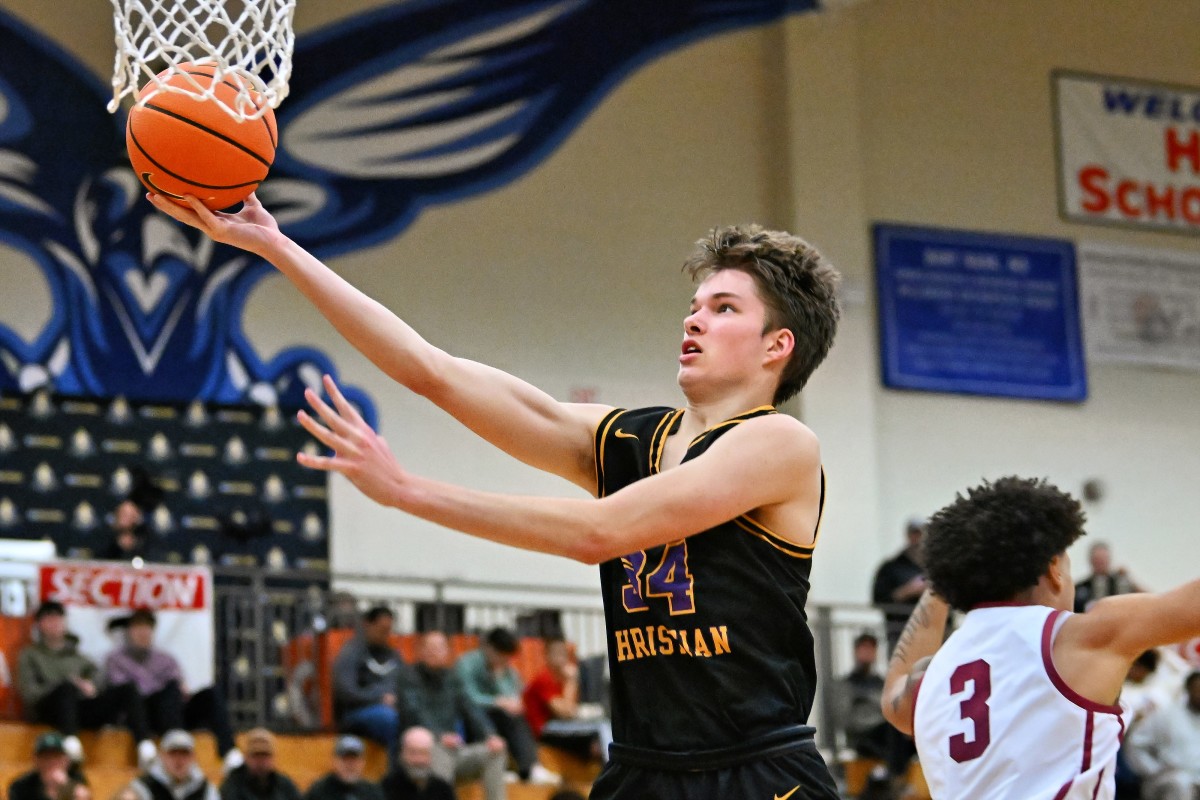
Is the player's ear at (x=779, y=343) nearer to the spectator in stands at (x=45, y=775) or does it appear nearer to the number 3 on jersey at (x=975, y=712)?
the number 3 on jersey at (x=975, y=712)

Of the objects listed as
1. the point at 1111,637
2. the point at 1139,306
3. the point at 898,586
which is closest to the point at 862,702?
the point at 898,586

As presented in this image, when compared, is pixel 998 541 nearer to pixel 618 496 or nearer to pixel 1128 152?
pixel 618 496

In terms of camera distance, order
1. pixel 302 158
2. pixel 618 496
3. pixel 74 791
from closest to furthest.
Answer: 1. pixel 618 496
2. pixel 74 791
3. pixel 302 158

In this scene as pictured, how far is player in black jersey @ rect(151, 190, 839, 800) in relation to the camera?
3824 mm

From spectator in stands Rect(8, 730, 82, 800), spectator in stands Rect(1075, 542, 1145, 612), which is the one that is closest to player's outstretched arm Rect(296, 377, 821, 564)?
spectator in stands Rect(8, 730, 82, 800)

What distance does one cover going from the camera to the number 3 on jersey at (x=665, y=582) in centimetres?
393

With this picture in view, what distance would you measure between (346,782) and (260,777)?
55cm

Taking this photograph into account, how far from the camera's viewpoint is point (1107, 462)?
1917cm

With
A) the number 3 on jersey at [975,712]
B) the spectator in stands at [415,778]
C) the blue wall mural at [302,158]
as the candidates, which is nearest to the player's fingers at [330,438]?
the number 3 on jersey at [975,712]

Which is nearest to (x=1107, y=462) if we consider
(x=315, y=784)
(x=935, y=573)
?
(x=315, y=784)

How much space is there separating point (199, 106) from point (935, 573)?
205cm

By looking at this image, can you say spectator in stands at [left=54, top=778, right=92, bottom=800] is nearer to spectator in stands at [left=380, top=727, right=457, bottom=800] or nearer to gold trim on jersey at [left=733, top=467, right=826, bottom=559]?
spectator in stands at [left=380, top=727, right=457, bottom=800]

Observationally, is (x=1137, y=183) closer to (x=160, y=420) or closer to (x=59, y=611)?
(x=160, y=420)

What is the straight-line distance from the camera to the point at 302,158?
1675 centimetres
